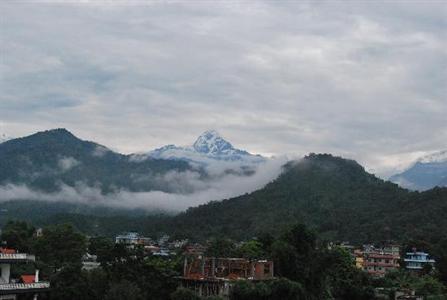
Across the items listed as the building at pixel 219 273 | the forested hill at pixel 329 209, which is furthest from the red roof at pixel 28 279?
the forested hill at pixel 329 209

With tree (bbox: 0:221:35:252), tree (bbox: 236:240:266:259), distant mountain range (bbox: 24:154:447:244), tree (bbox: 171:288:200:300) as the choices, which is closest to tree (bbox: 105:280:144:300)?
tree (bbox: 171:288:200:300)

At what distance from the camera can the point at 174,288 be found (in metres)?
36.0

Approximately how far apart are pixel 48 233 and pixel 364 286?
21770 millimetres

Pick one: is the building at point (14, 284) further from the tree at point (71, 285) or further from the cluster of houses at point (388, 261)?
the cluster of houses at point (388, 261)

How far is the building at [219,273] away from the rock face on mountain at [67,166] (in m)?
127

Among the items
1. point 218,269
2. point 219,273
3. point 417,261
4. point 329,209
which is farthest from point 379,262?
point 329,209

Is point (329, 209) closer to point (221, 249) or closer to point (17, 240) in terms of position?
point (221, 249)

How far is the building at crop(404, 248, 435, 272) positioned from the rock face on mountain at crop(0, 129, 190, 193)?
119057 millimetres

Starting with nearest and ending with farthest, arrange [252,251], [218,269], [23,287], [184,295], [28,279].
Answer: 1. [23,287]
2. [28,279]
3. [184,295]
4. [218,269]
5. [252,251]

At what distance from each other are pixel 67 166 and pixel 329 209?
102622 millimetres

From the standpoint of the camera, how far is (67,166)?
573 ft

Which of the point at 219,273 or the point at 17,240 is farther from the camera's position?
the point at 17,240

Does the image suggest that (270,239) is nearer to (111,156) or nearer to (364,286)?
(364,286)

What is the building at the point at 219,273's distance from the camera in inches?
1435
